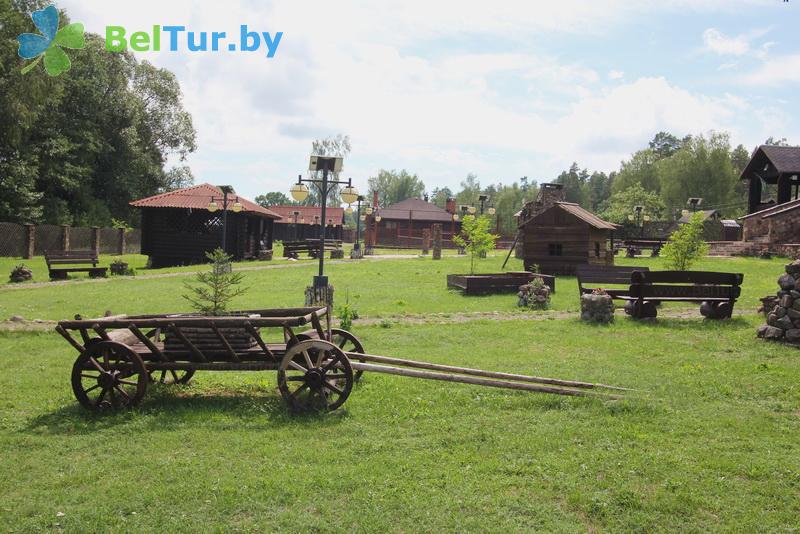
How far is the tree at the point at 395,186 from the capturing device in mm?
102062

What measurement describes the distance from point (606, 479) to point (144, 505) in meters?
3.31

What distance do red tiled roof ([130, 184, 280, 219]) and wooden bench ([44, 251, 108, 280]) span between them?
7331 millimetres

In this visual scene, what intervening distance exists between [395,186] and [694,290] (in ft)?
302

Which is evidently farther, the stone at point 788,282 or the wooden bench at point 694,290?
the wooden bench at point 694,290

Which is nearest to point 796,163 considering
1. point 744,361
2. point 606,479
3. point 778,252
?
point 778,252

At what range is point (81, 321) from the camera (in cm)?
634

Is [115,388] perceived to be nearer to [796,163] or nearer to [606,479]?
[606,479]

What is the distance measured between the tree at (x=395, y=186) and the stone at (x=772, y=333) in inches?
3648

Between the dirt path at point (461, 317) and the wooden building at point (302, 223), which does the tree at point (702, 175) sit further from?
the dirt path at point (461, 317)

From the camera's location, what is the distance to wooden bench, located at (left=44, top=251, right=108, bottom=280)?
21234 millimetres

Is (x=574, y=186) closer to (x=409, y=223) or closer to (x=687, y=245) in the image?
(x=409, y=223)

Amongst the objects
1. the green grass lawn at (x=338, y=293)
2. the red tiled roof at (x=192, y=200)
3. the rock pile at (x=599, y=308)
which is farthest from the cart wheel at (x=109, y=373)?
the red tiled roof at (x=192, y=200)

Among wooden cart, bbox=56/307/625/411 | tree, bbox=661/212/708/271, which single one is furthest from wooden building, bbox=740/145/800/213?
wooden cart, bbox=56/307/625/411

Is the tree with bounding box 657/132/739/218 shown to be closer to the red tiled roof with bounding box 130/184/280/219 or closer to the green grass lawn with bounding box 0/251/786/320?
the green grass lawn with bounding box 0/251/786/320
